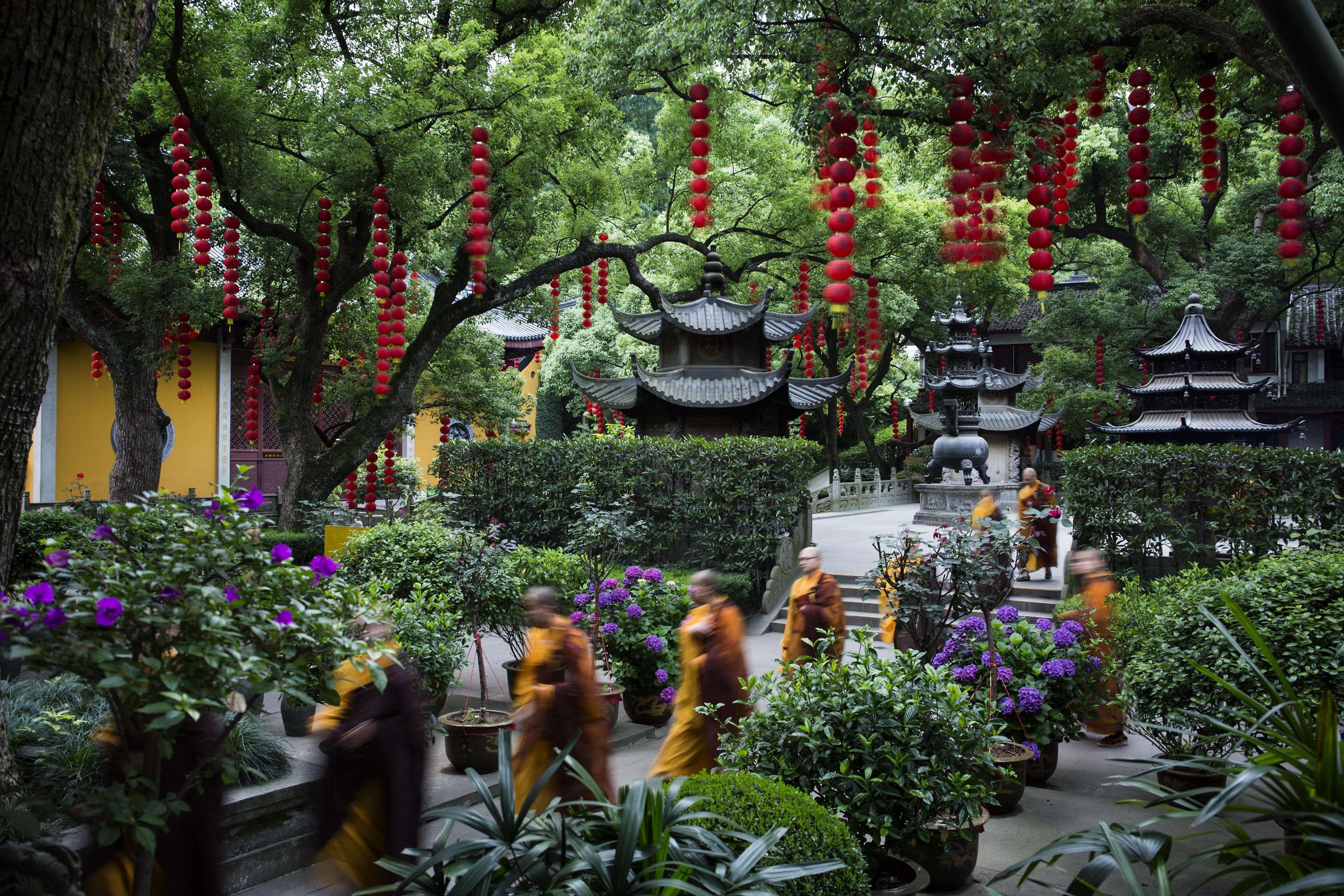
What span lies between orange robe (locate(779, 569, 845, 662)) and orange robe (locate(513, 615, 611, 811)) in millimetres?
2490

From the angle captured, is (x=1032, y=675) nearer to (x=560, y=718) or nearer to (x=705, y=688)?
(x=705, y=688)

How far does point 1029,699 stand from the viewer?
19.1 ft

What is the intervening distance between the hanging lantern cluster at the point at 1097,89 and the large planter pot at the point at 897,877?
5479 mm

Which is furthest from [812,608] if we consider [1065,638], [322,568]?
[322,568]

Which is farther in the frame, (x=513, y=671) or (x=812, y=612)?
(x=513, y=671)

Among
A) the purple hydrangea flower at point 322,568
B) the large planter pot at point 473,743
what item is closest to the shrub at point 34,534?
the large planter pot at point 473,743

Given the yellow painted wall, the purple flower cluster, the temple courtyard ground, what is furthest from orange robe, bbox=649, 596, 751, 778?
the yellow painted wall

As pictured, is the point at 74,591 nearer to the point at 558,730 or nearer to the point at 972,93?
the point at 558,730

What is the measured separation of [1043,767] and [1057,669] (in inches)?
35.9

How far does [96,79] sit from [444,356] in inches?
547

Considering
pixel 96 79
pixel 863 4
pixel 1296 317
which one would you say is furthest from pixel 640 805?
pixel 1296 317

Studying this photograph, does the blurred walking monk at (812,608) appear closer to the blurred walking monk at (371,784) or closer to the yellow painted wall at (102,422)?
the blurred walking monk at (371,784)

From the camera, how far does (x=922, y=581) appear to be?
21.1 feet

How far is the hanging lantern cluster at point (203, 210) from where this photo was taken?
35.0 feet
